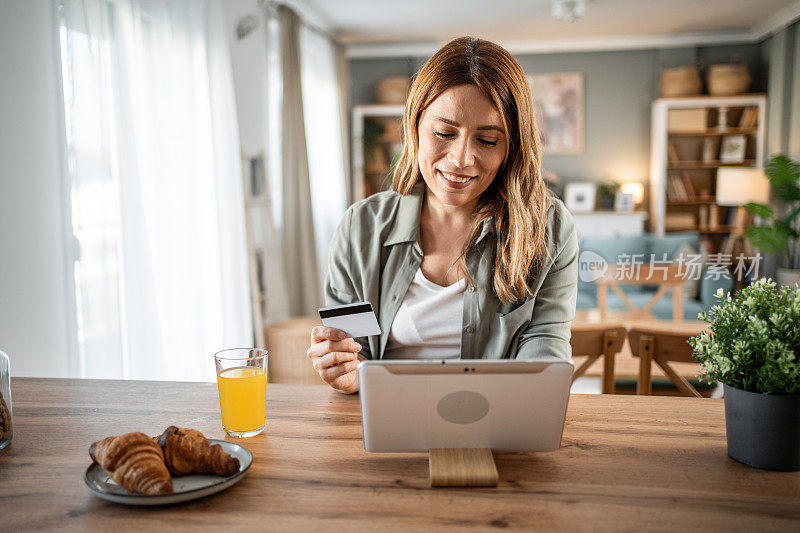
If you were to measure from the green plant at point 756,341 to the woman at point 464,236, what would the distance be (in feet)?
1.36

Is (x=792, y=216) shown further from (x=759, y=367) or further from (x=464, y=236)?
(x=759, y=367)

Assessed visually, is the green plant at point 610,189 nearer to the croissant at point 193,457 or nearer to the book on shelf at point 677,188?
the book on shelf at point 677,188

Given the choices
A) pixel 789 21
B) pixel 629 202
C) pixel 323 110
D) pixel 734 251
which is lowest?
pixel 734 251

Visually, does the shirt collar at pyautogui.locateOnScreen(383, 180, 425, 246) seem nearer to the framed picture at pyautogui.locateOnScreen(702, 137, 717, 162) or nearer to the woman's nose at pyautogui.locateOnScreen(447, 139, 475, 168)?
the woman's nose at pyautogui.locateOnScreen(447, 139, 475, 168)

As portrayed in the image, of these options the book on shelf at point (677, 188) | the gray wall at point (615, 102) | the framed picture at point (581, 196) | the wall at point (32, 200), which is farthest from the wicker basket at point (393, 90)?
the wall at point (32, 200)

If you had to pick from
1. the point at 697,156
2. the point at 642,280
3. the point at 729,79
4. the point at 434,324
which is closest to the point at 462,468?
the point at 434,324

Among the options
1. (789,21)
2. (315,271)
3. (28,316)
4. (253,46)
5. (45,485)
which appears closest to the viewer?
(45,485)

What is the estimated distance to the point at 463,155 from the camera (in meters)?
1.29

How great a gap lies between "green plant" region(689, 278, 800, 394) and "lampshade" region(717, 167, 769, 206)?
548 cm

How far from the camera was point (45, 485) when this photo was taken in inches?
34.1

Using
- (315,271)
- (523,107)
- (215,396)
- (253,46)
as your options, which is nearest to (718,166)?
(315,271)

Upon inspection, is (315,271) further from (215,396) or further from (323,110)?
(215,396)

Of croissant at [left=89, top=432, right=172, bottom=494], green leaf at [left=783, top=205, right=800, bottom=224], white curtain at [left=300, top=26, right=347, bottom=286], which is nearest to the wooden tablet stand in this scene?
croissant at [left=89, top=432, right=172, bottom=494]

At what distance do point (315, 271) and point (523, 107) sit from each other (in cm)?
385
